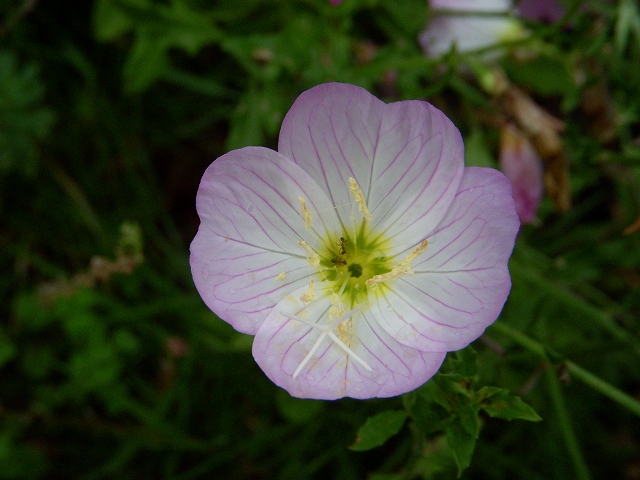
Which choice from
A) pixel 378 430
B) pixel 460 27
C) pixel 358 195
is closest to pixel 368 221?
pixel 358 195

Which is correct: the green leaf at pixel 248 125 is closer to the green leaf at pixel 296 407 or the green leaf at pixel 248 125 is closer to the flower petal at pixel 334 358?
the flower petal at pixel 334 358

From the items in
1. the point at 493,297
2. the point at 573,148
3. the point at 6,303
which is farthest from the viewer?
the point at 6,303

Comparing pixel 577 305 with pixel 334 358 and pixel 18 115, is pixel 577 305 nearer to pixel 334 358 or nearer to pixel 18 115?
pixel 334 358

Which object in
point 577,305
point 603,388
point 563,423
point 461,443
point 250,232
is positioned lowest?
point 563,423

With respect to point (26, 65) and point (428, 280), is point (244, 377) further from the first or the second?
point (26, 65)

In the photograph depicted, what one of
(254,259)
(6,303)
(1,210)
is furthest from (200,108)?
(254,259)

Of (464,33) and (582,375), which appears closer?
(582,375)

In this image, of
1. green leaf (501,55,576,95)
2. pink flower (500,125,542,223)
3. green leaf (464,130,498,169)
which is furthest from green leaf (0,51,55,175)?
green leaf (501,55,576,95)
